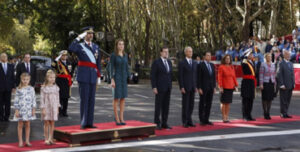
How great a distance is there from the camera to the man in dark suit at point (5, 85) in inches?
584

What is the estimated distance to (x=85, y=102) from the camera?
10930 millimetres

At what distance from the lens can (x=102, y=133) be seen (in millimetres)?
10586

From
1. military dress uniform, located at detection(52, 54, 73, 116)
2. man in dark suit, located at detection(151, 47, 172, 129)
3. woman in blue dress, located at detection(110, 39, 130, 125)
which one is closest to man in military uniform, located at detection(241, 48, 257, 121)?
man in dark suit, located at detection(151, 47, 172, 129)

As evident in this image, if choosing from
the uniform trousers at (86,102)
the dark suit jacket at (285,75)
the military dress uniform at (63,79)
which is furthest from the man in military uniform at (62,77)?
the dark suit jacket at (285,75)

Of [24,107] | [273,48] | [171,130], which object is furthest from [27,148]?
[273,48]

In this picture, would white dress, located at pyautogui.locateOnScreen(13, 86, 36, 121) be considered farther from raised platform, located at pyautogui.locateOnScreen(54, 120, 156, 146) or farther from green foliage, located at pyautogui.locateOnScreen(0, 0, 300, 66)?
green foliage, located at pyautogui.locateOnScreen(0, 0, 300, 66)

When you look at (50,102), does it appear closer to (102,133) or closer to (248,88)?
(102,133)

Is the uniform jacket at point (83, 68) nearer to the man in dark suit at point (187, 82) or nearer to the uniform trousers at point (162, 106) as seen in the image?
the uniform trousers at point (162, 106)

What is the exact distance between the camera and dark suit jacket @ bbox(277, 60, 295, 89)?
1521 cm

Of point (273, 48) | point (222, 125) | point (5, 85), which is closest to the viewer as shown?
point (222, 125)

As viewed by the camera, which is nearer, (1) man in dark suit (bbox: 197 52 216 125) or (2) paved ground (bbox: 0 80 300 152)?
(2) paved ground (bbox: 0 80 300 152)

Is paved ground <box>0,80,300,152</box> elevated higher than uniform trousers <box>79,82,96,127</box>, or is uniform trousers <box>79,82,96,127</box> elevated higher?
uniform trousers <box>79,82,96,127</box>

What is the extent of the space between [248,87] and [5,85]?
264 inches

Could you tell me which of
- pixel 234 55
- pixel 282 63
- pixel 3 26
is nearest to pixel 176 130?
pixel 282 63
